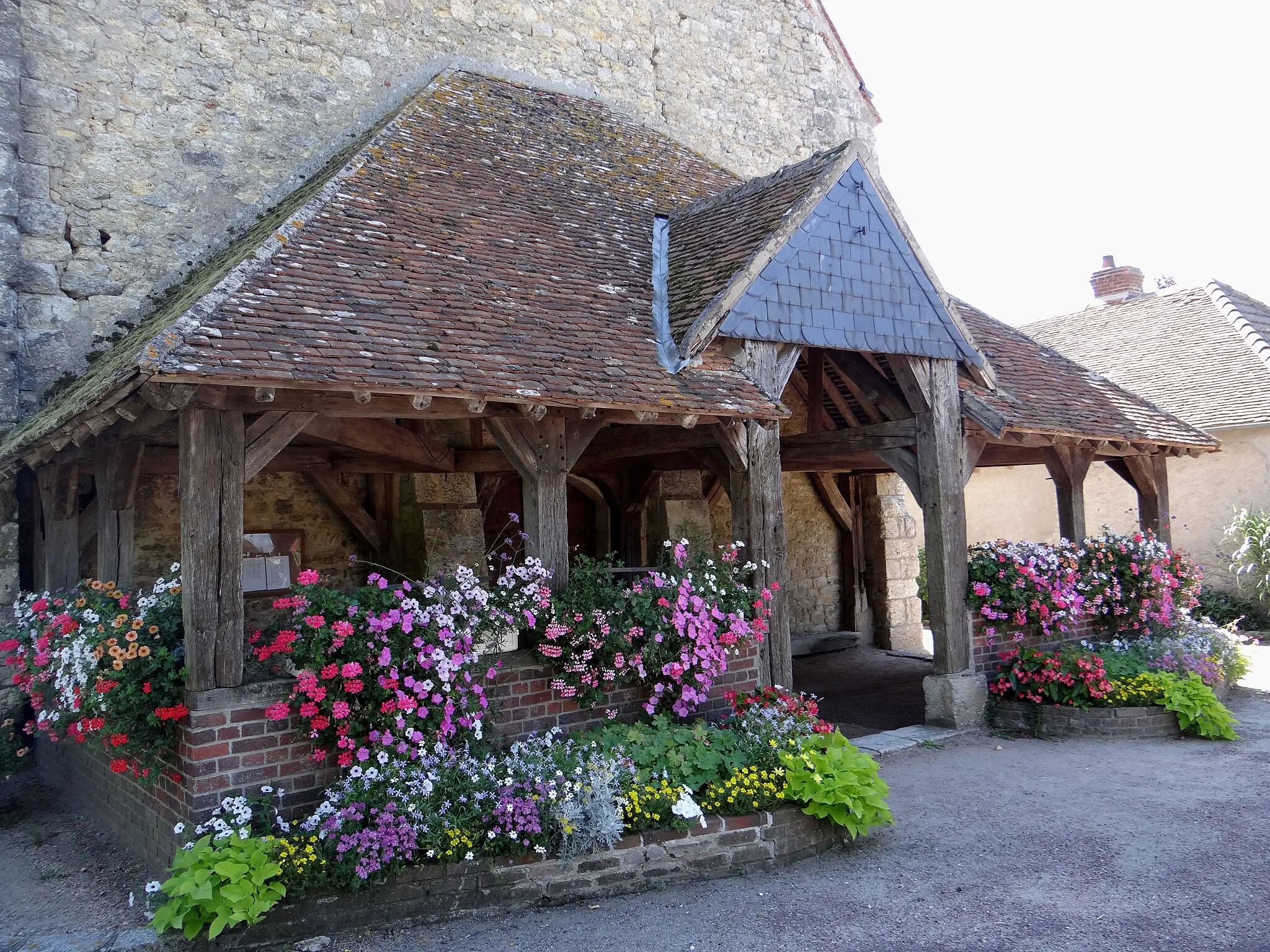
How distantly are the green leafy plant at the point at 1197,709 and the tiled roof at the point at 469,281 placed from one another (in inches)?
175

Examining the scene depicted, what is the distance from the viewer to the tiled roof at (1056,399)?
28.0 feet

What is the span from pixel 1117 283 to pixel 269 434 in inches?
834

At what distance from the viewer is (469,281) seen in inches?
251

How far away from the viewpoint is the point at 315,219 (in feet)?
20.7

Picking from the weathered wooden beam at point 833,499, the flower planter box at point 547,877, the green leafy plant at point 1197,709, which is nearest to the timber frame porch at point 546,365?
the flower planter box at point 547,877

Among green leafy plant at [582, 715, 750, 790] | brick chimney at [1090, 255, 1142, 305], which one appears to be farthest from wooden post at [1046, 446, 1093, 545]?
brick chimney at [1090, 255, 1142, 305]

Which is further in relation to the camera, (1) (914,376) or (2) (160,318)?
(1) (914,376)

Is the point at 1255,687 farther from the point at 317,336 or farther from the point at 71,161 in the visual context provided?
the point at 71,161

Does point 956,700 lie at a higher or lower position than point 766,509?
lower

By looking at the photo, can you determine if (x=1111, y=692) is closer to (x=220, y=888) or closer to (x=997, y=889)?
(x=997, y=889)

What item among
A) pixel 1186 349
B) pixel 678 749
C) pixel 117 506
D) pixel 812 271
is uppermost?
pixel 1186 349

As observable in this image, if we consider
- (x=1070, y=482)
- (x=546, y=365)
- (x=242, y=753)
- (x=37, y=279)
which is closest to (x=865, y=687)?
(x=1070, y=482)

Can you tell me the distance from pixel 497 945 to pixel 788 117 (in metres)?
11.5

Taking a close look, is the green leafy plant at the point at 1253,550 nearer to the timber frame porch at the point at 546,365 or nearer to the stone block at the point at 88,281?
the timber frame porch at the point at 546,365
